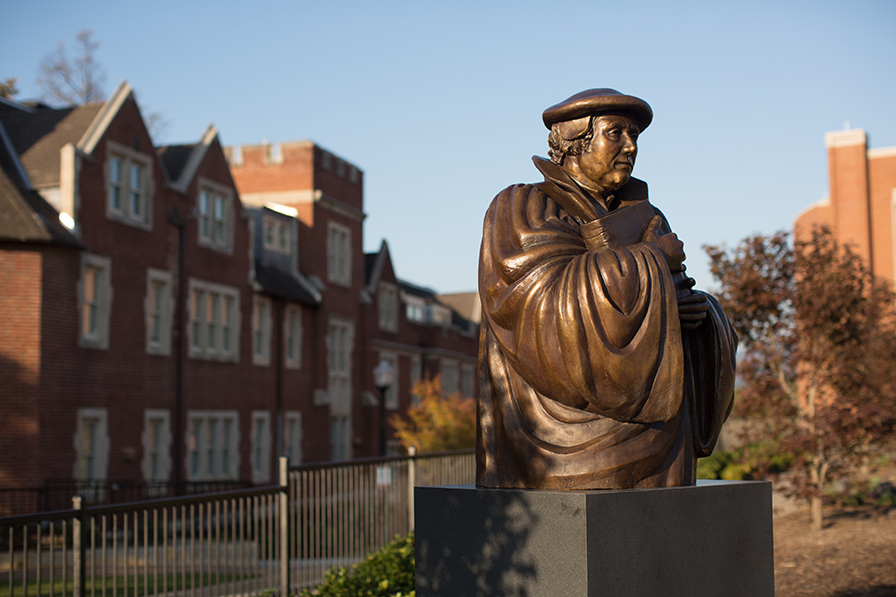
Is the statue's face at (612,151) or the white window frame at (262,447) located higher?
the statue's face at (612,151)

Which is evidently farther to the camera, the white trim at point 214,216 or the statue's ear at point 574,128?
the white trim at point 214,216

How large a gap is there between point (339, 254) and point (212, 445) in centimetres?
1227

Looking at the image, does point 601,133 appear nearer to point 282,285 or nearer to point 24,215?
point 24,215

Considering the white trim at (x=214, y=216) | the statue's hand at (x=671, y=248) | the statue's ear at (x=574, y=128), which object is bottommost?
the statue's hand at (x=671, y=248)

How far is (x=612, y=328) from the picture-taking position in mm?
3881

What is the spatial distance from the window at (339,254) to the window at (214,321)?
26.0 ft

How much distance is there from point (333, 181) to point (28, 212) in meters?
17.6

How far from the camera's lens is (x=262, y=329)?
3105cm

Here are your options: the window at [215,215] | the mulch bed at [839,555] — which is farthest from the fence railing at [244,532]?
the window at [215,215]

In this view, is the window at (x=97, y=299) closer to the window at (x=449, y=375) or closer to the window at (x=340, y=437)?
the window at (x=340, y=437)

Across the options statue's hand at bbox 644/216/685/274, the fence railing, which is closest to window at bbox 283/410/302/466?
the fence railing

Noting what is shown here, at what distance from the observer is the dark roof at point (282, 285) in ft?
102

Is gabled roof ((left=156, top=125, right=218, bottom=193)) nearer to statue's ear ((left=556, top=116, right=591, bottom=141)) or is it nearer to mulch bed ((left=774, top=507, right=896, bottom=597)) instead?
mulch bed ((left=774, top=507, right=896, bottom=597))

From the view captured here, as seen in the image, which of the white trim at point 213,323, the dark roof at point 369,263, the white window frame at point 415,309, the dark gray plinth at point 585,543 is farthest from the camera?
the white window frame at point 415,309
